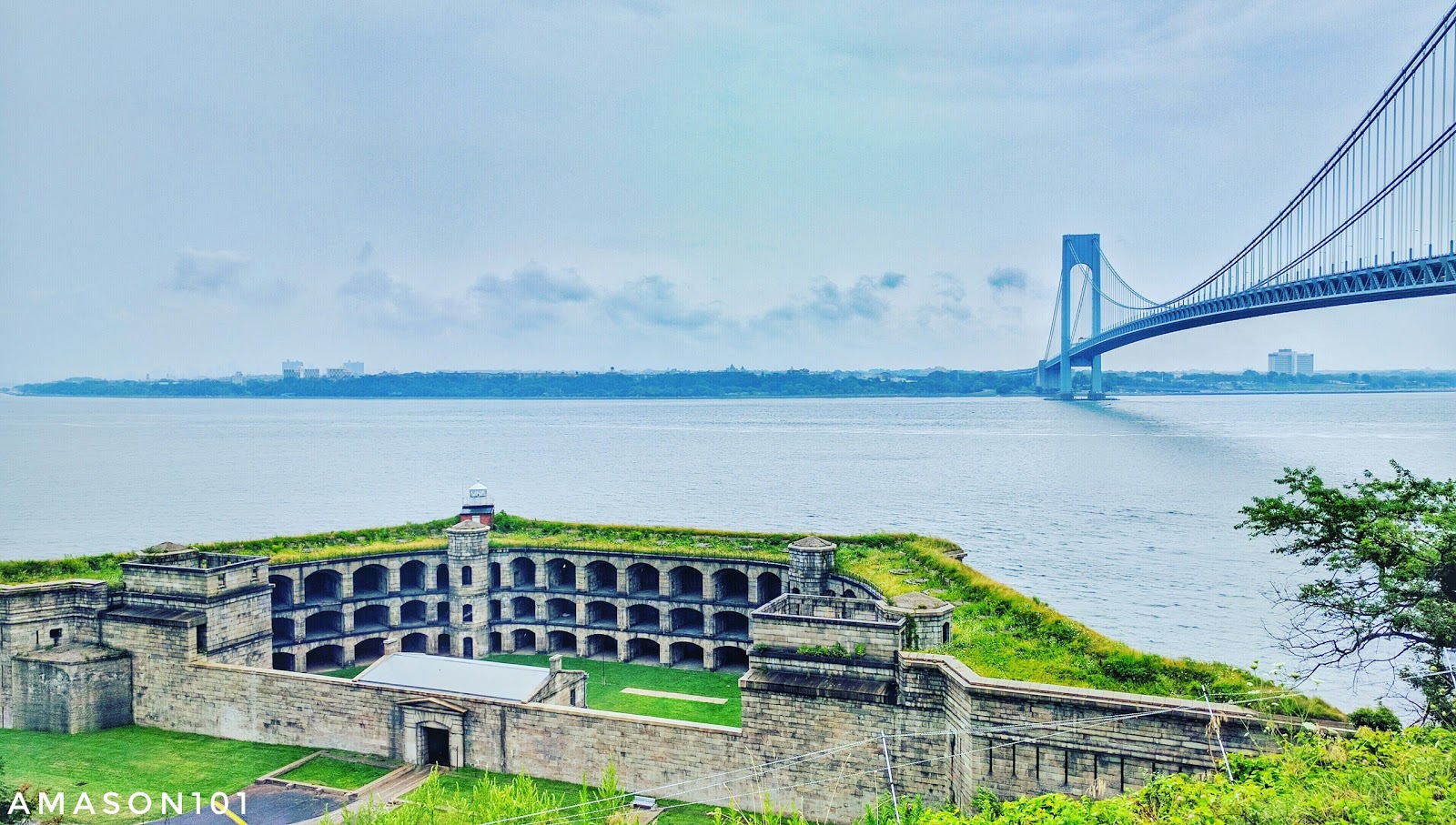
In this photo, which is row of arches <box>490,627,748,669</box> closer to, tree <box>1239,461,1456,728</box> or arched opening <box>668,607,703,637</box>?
arched opening <box>668,607,703,637</box>

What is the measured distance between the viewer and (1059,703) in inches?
675

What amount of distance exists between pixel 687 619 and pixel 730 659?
220 centimetres

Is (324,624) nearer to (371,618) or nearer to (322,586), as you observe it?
(322,586)

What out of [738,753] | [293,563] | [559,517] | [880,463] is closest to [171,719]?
[293,563]

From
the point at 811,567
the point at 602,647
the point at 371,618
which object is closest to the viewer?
the point at 811,567

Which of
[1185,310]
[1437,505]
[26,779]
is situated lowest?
[26,779]

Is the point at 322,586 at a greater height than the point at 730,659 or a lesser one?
greater

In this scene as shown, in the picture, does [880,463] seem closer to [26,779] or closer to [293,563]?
[293,563]

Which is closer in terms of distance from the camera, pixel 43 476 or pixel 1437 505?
pixel 1437 505

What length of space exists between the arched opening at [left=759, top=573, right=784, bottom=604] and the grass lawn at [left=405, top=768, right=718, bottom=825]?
12.6m

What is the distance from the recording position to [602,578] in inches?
1437

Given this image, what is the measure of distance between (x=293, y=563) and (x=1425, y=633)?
31254 mm

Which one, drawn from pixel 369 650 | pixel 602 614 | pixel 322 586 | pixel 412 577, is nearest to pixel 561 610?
pixel 602 614

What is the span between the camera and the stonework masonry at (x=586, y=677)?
17.5 metres
